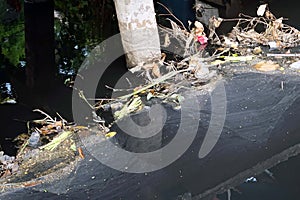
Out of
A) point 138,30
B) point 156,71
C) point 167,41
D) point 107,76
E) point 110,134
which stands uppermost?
point 138,30

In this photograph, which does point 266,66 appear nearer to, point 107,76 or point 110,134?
point 107,76

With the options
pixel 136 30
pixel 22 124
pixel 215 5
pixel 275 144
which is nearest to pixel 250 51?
pixel 136 30

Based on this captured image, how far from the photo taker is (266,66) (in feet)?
14.6

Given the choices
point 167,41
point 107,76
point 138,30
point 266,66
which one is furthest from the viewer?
point 167,41

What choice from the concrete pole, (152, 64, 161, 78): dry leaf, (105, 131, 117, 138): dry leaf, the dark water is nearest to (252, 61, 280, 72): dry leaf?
(152, 64, 161, 78): dry leaf

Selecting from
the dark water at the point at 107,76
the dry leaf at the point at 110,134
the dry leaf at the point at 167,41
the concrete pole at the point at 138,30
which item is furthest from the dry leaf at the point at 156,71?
the dry leaf at the point at 110,134

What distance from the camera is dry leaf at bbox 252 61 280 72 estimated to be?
173 inches

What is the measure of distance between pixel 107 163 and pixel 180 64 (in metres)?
1.69

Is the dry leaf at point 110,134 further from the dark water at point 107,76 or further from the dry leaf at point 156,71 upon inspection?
the dry leaf at point 156,71

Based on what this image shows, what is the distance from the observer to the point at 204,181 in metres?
3.17

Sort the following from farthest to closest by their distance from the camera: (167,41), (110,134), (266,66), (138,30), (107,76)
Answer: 1. (167,41)
2. (107,76)
3. (138,30)
4. (266,66)
5. (110,134)

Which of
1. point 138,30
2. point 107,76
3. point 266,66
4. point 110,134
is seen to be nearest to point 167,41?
point 138,30

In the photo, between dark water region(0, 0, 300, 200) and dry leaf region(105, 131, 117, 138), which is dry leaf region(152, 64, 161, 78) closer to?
dark water region(0, 0, 300, 200)

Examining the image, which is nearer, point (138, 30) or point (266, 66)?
point (266, 66)
